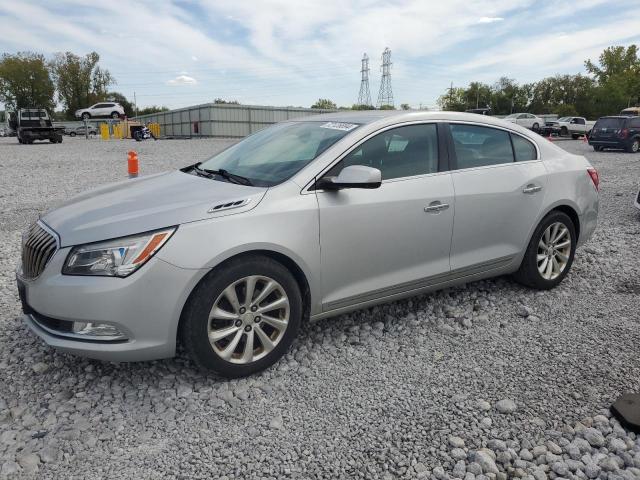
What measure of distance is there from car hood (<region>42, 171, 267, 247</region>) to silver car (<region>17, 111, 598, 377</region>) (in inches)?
0.5

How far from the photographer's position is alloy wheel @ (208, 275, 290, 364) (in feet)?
9.90

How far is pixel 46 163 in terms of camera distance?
1688cm

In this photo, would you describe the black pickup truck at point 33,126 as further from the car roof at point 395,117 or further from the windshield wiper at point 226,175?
the car roof at point 395,117

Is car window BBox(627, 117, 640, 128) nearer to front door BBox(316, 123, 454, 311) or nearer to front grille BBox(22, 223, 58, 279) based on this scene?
front door BBox(316, 123, 454, 311)

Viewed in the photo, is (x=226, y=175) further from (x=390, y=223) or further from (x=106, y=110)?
(x=106, y=110)

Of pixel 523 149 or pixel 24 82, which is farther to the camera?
pixel 24 82

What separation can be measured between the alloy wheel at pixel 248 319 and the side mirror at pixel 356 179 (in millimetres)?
725

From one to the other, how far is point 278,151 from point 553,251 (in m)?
2.63

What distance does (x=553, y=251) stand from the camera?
4.66 m

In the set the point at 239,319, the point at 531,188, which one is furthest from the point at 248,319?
the point at 531,188

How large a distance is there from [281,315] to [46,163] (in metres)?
16.4

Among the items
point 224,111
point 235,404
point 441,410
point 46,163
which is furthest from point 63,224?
point 224,111

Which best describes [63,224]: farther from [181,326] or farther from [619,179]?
[619,179]

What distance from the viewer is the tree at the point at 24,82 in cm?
7575
